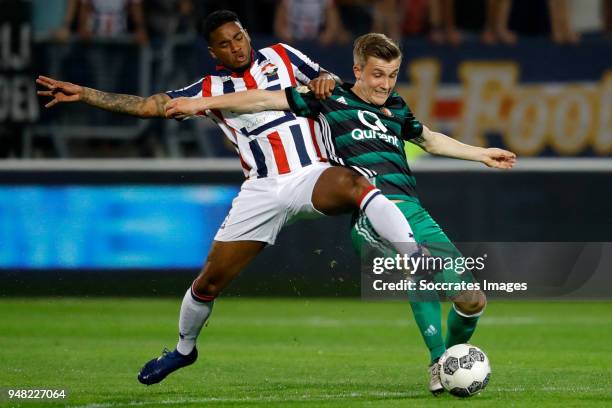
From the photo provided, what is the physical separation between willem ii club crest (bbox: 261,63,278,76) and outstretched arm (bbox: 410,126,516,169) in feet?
3.23

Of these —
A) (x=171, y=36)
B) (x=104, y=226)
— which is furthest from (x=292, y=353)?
(x=171, y=36)

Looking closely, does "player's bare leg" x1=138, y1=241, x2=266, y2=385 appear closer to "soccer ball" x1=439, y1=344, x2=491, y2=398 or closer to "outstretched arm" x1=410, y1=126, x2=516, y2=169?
"outstretched arm" x1=410, y1=126, x2=516, y2=169

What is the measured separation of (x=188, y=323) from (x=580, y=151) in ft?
27.9

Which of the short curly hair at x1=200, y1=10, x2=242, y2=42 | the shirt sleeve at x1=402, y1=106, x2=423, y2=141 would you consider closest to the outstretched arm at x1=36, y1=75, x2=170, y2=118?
the short curly hair at x1=200, y1=10, x2=242, y2=42

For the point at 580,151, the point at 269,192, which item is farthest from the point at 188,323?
the point at 580,151

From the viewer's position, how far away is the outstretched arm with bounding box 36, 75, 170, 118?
718 cm

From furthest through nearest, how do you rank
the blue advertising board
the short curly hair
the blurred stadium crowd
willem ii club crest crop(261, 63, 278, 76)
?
the blurred stadium crowd < the blue advertising board < willem ii club crest crop(261, 63, 278, 76) < the short curly hair

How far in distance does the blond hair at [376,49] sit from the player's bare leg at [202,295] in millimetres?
1259

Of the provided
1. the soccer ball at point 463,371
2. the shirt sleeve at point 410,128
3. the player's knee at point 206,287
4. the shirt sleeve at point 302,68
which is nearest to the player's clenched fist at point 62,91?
the player's knee at point 206,287

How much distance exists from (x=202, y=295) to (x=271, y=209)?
2.17 ft

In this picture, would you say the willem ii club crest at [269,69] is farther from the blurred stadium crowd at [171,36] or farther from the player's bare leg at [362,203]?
the blurred stadium crowd at [171,36]

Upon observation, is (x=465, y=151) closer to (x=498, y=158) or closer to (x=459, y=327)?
(x=498, y=158)

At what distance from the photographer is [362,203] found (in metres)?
6.95

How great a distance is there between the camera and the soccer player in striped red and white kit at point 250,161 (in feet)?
23.9
